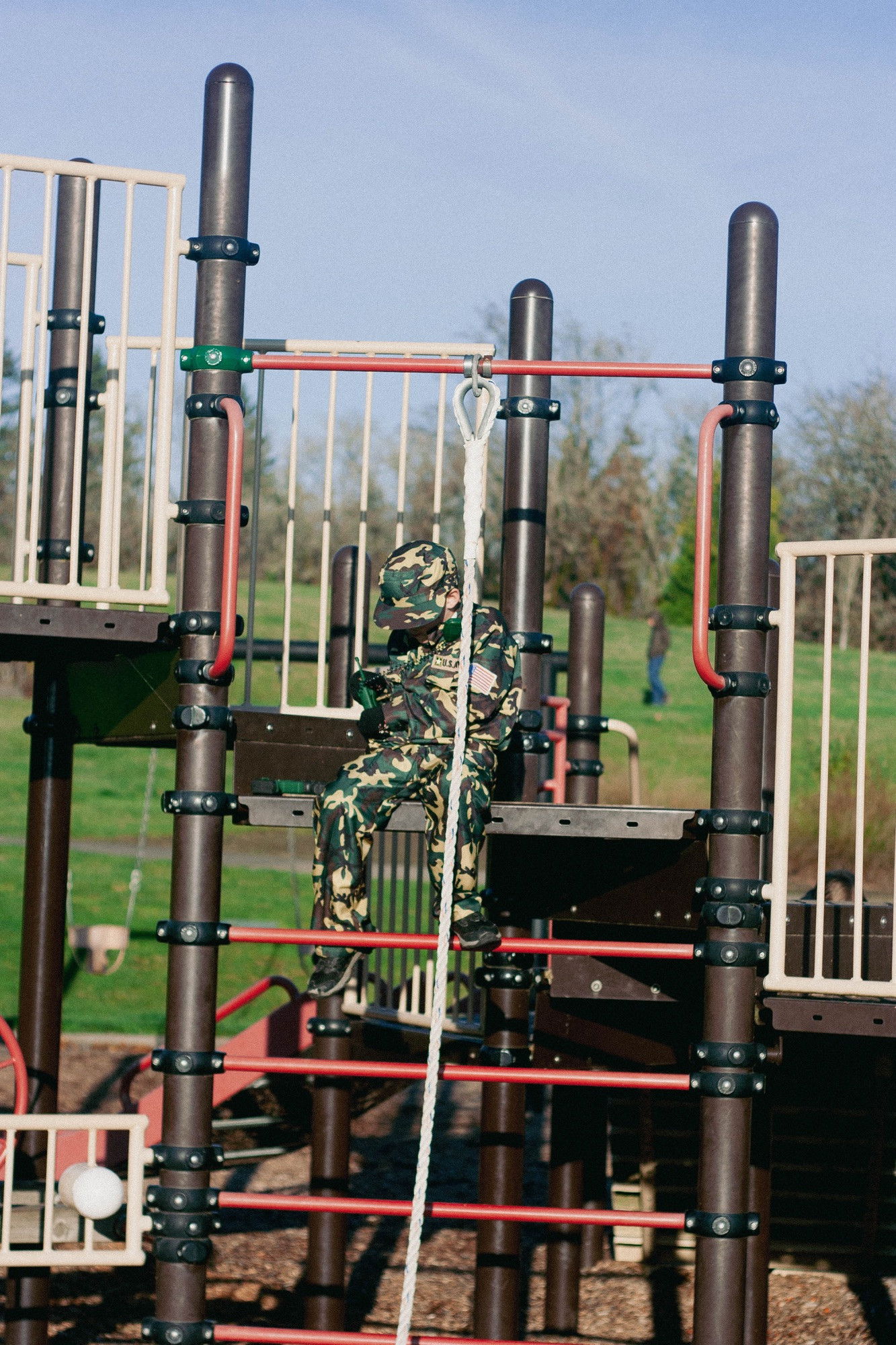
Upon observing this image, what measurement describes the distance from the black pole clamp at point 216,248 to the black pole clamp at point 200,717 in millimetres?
1179

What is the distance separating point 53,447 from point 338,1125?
280 centimetres

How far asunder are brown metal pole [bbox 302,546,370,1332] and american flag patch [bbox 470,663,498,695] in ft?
5.12

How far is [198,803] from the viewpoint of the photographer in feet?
13.6

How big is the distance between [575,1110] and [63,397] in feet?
12.3

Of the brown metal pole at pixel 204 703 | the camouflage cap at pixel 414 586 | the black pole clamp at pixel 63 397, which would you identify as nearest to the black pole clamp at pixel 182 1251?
the brown metal pole at pixel 204 703

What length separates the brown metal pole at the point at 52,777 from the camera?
5.77m

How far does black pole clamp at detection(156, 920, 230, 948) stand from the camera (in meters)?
4.12

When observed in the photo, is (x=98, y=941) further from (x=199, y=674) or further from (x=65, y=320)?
(x=199, y=674)

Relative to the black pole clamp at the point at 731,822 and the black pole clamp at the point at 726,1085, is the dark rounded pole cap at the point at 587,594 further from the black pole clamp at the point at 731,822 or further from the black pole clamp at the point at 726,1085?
the black pole clamp at the point at 726,1085

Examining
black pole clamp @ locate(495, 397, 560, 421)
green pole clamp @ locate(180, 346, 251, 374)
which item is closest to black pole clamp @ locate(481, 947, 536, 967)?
black pole clamp @ locate(495, 397, 560, 421)

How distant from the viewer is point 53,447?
577cm

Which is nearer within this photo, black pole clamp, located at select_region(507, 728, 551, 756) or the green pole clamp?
the green pole clamp

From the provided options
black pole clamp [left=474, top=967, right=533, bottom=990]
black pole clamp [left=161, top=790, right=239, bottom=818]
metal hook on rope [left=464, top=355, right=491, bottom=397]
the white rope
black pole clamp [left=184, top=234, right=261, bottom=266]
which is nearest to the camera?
the white rope

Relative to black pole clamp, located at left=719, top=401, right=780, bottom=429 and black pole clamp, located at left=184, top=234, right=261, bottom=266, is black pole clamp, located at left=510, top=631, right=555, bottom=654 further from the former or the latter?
black pole clamp, located at left=184, top=234, right=261, bottom=266
